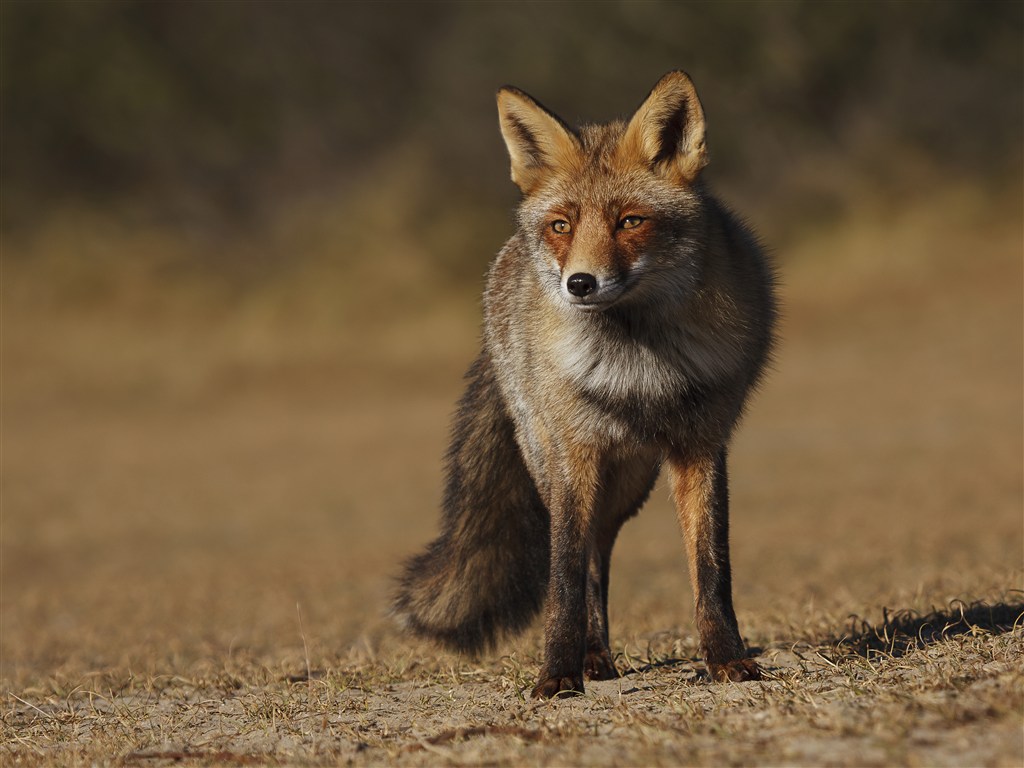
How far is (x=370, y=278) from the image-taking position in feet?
108

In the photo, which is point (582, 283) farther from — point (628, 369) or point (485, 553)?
point (485, 553)

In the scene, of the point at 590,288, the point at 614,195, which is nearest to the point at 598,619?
the point at 590,288

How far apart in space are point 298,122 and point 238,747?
3588cm

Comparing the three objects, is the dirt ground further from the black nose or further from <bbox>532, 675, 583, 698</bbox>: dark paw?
the black nose

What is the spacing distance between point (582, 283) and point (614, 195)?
522 mm

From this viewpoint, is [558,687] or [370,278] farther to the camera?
[370,278]

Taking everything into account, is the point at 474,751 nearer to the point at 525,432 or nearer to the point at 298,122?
the point at 525,432

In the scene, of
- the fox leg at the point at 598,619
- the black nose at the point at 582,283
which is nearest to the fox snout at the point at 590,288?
the black nose at the point at 582,283

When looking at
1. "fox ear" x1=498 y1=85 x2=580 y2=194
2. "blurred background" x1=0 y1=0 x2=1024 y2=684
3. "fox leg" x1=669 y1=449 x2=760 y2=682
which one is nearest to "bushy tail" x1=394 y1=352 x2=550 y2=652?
"fox leg" x1=669 y1=449 x2=760 y2=682

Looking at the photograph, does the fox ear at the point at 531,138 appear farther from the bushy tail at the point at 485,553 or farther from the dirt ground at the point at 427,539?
the dirt ground at the point at 427,539

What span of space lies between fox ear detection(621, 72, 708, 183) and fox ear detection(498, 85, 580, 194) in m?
0.28

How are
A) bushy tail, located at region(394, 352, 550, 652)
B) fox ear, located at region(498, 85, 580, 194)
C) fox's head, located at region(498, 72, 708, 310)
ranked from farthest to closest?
bushy tail, located at region(394, 352, 550, 652) → fox ear, located at region(498, 85, 580, 194) → fox's head, located at region(498, 72, 708, 310)

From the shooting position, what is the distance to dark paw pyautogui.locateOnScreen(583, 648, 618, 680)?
17.9 feet

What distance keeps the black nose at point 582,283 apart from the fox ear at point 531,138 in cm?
75
